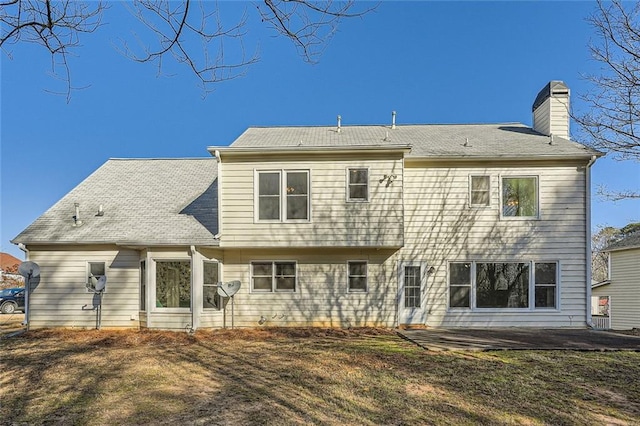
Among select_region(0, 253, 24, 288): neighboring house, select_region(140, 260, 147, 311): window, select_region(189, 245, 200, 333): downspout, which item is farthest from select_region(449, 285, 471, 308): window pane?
select_region(0, 253, 24, 288): neighboring house

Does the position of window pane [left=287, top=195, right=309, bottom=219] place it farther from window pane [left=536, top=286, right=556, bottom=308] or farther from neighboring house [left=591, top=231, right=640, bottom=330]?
neighboring house [left=591, top=231, right=640, bottom=330]

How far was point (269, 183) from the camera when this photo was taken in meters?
11.3

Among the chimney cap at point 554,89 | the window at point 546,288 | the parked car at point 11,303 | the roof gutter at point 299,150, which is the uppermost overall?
the chimney cap at point 554,89

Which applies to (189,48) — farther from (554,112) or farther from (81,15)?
(554,112)

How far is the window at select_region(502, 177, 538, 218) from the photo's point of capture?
38.7 ft

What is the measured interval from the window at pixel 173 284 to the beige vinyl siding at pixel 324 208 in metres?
1.36

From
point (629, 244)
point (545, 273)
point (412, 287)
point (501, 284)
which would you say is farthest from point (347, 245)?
point (629, 244)

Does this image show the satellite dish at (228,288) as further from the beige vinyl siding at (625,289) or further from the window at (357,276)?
the beige vinyl siding at (625,289)

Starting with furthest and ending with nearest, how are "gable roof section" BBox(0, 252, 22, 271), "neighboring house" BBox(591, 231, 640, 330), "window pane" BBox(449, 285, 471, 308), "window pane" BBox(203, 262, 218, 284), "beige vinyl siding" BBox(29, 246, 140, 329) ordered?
1. "gable roof section" BBox(0, 252, 22, 271)
2. "neighboring house" BBox(591, 231, 640, 330)
3. "window pane" BBox(449, 285, 471, 308)
4. "beige vinyl siding" BBox(29, 246, 140, 329)
5. "window pane" BBox(203, 262, 218, 284)

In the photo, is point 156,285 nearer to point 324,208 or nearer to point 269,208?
point 269,208

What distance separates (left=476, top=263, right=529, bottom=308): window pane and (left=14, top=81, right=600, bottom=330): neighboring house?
0.03 metres

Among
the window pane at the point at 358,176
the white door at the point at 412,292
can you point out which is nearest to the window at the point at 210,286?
the window pane at the point at 358,176

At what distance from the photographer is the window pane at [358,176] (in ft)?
36.6

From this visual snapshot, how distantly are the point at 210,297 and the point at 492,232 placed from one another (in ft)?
28.4
